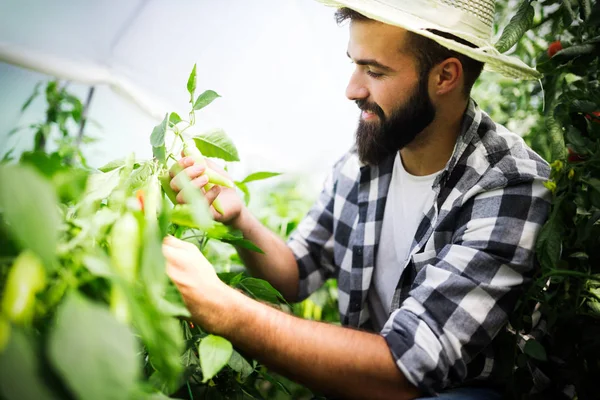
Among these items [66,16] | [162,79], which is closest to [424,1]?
[66,16]

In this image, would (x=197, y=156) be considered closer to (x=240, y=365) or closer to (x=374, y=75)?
(x=240, y=365)

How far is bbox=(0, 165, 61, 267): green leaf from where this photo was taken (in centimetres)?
38

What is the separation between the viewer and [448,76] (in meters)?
1.18

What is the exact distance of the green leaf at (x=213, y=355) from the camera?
0.62 metres

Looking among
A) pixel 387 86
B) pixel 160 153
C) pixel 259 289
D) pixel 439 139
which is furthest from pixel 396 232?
pixel 160 153

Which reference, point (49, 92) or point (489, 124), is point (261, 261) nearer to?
point (489, 124)

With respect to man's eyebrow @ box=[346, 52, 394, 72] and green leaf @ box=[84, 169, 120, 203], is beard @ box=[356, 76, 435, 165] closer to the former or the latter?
man's eyebrow @ box=[346, 52, 394, 72]

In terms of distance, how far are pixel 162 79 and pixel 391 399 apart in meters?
1.34

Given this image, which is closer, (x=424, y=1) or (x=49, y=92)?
(x=424, y=1)

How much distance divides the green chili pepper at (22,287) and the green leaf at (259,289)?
489 mm

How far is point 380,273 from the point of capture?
1.25m

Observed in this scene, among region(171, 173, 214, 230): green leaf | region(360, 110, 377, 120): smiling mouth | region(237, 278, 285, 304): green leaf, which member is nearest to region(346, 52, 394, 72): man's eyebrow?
region(360, 110, 377, 120): smiling mouth

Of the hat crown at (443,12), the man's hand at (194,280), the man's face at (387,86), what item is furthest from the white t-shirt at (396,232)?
the man's hand at (194,280)

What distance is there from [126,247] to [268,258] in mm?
785
